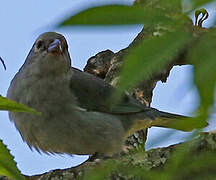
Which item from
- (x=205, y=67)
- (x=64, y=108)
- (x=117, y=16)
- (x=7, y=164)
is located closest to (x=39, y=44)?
(x=64, y=108)

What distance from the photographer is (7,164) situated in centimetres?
226

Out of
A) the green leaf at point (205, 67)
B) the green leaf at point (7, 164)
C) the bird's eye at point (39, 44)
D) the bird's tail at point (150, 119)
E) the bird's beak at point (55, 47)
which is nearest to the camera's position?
the green leaf at point (205, 67)

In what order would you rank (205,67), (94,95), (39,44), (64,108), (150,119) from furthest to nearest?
1. (150,119)
2. (94,95)
3. (39,44)
4. (64,108)
5. (205,67)

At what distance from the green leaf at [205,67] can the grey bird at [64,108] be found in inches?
125

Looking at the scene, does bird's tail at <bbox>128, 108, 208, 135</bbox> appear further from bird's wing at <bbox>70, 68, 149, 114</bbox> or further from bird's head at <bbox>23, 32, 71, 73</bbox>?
bird's head at <bbox>23, 32, 71, 73</bbox>

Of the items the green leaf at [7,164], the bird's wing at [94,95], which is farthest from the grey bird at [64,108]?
the green leaf at [7,164]

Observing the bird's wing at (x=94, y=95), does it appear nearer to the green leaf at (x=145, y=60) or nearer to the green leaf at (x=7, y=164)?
the green leaf at (x=7, y=164)

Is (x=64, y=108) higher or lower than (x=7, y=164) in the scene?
lower

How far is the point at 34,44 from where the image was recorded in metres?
4.86

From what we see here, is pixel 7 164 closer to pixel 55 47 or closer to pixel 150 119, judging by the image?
pixel 55 47

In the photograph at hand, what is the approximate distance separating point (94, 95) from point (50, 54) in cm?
65

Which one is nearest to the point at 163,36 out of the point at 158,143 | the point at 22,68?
the point at 158,143

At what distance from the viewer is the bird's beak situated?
4449mm

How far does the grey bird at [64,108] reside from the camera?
4.30 m
